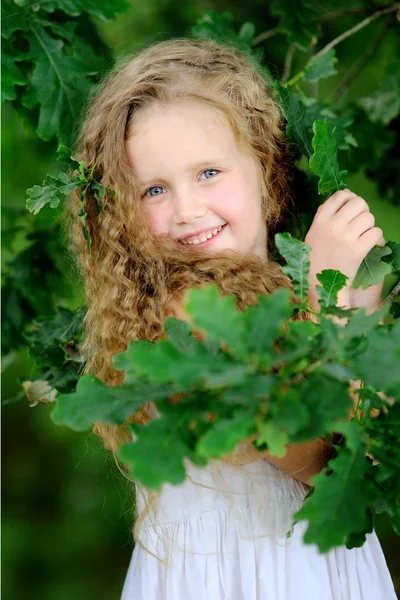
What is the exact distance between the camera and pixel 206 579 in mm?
1550

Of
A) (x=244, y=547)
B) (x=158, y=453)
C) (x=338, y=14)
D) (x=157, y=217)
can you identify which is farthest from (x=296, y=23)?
(x=158, y=453)

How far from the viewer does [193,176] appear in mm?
1544

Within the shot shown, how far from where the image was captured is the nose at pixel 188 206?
5.02 feet

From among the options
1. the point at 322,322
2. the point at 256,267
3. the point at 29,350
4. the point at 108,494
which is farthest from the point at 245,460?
the point at 108,494

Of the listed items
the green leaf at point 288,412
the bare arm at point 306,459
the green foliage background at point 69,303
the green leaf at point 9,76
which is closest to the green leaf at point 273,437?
the green leaf at point 288,412

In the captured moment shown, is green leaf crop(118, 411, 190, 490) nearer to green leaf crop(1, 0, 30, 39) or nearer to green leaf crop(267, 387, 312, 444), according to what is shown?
green leaf crop(267, 387, 312, 444)

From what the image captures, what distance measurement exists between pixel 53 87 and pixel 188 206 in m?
0.60

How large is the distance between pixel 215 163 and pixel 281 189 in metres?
0.28

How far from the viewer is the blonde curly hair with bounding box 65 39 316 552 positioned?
151cm

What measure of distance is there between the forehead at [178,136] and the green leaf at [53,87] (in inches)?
14.4

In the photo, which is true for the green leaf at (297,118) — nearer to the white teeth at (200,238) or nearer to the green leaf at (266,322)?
the white teeth at (200,238)

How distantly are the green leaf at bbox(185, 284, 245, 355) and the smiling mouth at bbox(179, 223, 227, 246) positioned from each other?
72cm

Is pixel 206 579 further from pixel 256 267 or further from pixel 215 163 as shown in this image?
pixel 215 163

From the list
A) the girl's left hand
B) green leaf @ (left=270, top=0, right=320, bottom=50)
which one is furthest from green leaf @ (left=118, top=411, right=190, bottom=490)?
green leaf @ (left=270, top=0, right=320, bottom=50)
